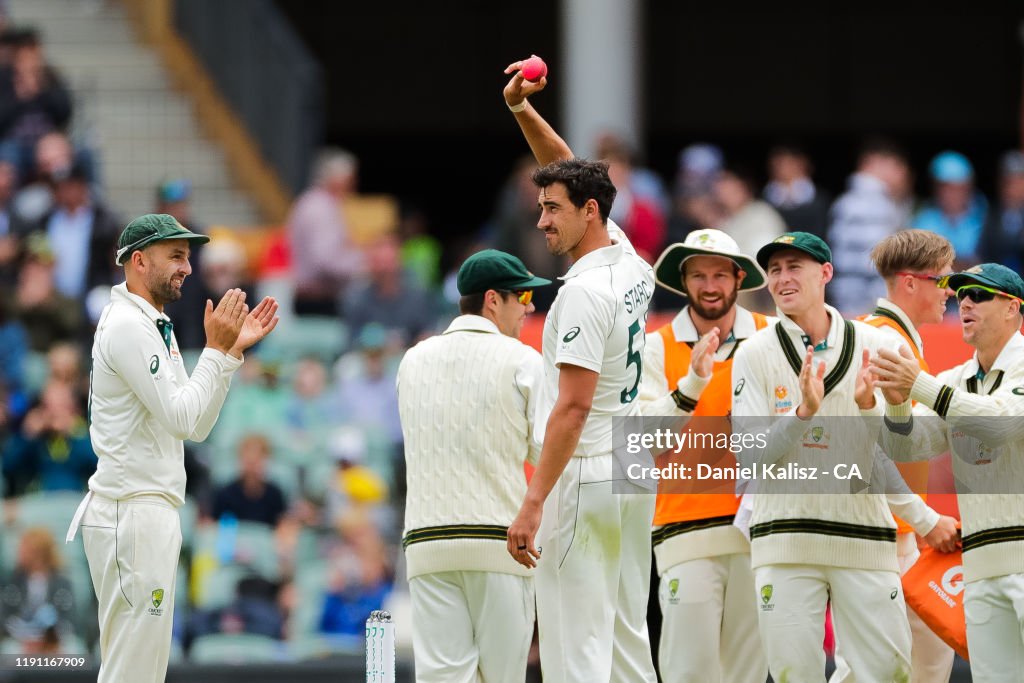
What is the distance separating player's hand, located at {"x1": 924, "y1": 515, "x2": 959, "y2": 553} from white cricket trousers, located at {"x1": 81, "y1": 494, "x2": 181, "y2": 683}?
10.5ft

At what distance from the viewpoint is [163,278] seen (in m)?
7.80

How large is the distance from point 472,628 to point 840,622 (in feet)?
4.97

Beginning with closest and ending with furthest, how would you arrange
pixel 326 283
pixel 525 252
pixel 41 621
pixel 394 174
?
pixel 41 621 < pixel 525 252 < pixel 326 283 < pixel 394 174

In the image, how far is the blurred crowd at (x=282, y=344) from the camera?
1217 cm

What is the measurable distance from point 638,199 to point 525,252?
1.00 meters

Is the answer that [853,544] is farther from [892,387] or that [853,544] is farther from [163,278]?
[163,278]

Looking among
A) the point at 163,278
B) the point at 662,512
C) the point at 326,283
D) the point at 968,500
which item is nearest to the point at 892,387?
the point at 968,500

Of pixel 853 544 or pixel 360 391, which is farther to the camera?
pixel 360 391

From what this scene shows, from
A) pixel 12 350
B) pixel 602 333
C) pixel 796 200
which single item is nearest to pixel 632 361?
pixel 602 333

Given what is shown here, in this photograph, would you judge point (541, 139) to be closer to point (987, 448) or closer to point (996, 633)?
point (987, 448)

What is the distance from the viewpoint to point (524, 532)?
7.07 m

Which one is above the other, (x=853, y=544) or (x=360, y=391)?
(x=360, y=391)

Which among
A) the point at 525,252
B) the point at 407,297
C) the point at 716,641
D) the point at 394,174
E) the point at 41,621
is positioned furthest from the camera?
the point at 394,174

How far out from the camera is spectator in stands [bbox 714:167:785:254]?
543 inches
